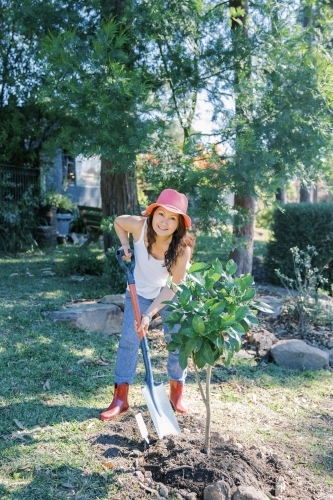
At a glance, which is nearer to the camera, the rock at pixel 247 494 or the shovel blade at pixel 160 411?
the rock at pixel 247 494

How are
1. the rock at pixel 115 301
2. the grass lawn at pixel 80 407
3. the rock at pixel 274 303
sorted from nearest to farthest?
the grass lawn at pixel 80 407, the rock at pixel 115 301, the rock at pixel 274 303

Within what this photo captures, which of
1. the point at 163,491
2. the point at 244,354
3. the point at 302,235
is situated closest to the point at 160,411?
the point at 163,491

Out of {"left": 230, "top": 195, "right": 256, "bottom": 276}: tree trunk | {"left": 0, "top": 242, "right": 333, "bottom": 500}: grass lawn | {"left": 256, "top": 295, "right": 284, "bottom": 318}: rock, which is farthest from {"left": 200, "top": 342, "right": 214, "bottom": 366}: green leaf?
{"left": 230, "top": 195, "right": 256, "bottom": 276}: tree trunk

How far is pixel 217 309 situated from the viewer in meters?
2.45

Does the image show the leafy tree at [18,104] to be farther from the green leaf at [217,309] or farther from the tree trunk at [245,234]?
the green leaf at [217,309]

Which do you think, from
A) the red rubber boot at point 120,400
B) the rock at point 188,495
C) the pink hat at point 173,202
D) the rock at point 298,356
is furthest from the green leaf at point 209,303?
the rock at point 298,356

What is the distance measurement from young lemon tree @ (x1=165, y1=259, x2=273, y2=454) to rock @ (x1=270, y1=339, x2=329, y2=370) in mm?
2275

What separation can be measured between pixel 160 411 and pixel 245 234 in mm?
4083

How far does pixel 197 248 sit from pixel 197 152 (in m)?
1.22

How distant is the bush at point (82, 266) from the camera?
7785mm

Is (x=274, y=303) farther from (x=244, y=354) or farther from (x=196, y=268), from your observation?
(x=196, y=268)

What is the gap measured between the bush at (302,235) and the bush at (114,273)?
8.29 feet

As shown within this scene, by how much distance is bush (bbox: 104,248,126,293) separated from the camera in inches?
259

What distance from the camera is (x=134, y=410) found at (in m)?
3.63
